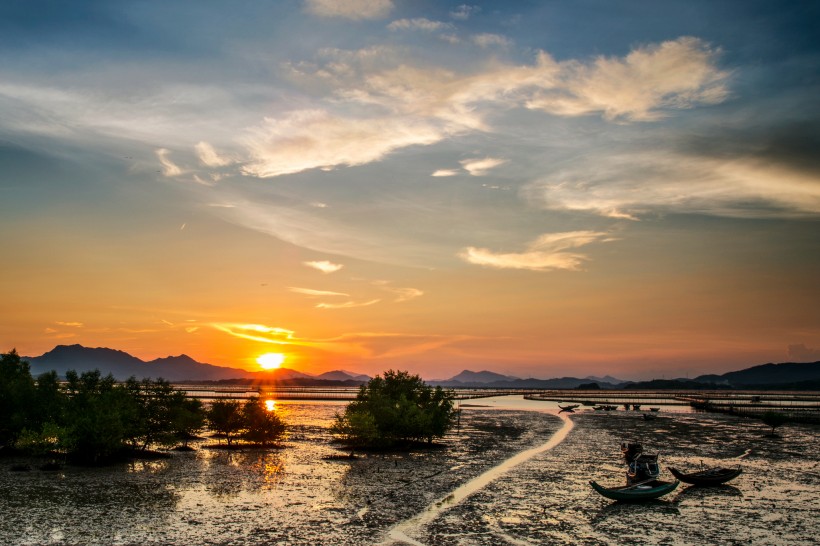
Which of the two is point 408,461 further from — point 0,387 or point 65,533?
point 0,387

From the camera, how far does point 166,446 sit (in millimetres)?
66625

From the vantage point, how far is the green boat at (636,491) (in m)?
38.8

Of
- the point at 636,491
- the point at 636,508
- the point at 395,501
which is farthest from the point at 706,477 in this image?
the point at 395,501

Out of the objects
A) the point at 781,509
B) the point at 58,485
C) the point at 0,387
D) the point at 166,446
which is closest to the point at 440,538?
the point at 781,509

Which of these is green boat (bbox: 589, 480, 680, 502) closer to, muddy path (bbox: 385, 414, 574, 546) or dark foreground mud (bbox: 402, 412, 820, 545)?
dark foreground mud (bbox: 402, 412, 820, 545)

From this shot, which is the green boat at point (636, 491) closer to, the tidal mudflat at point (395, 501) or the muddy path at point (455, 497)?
the tidal mudflat at point (395, 501)

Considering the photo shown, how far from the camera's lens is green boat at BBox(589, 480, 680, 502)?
38844 millimetres

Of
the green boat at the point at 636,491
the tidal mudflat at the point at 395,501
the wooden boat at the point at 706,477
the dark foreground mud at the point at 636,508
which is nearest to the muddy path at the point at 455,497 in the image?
the tidal mudflat at the point at 395,501

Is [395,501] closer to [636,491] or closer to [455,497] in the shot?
[455,497]

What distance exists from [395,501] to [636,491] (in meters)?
16.4

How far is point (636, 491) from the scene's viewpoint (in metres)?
39.3

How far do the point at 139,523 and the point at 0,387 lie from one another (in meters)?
37.8

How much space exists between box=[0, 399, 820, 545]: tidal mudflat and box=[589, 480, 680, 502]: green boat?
0.72 m

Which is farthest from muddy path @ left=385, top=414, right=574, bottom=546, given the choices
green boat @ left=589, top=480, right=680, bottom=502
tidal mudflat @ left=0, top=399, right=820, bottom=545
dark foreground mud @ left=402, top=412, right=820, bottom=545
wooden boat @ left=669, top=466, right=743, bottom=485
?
wooden boat @ left=669, top=466, right=743, bottom=485
